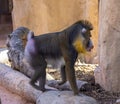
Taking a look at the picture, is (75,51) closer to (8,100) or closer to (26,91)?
(26,91)

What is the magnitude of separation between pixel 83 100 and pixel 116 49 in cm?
116

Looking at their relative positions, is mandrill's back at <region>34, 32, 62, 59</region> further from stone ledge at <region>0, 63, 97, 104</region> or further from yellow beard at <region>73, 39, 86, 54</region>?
stone ledge at <region>0, 63, 97, 104</region>

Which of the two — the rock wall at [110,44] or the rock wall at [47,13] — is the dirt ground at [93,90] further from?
the rock wall at [47,13]

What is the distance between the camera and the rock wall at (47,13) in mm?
8055

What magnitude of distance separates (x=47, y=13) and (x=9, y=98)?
3.16 metres

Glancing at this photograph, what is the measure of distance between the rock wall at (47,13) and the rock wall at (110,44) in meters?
2.27

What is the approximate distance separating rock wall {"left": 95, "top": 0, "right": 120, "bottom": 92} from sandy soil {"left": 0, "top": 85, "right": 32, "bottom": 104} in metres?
1.15

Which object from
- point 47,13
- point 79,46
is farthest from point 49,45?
point 47,13

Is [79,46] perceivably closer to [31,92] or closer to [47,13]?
[31,92]

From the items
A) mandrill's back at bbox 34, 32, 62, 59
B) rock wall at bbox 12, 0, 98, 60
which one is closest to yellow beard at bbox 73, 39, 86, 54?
mandrill's back at bbox 34, 32, 62, 59

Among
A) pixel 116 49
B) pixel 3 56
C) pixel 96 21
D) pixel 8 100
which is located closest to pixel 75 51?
pixel 116 49

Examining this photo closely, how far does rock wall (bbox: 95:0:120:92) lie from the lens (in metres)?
5.27

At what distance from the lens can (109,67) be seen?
538cm

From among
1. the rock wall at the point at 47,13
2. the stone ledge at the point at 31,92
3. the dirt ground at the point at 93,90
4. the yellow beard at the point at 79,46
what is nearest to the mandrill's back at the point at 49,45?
the yellow beard at the point at 79,46
